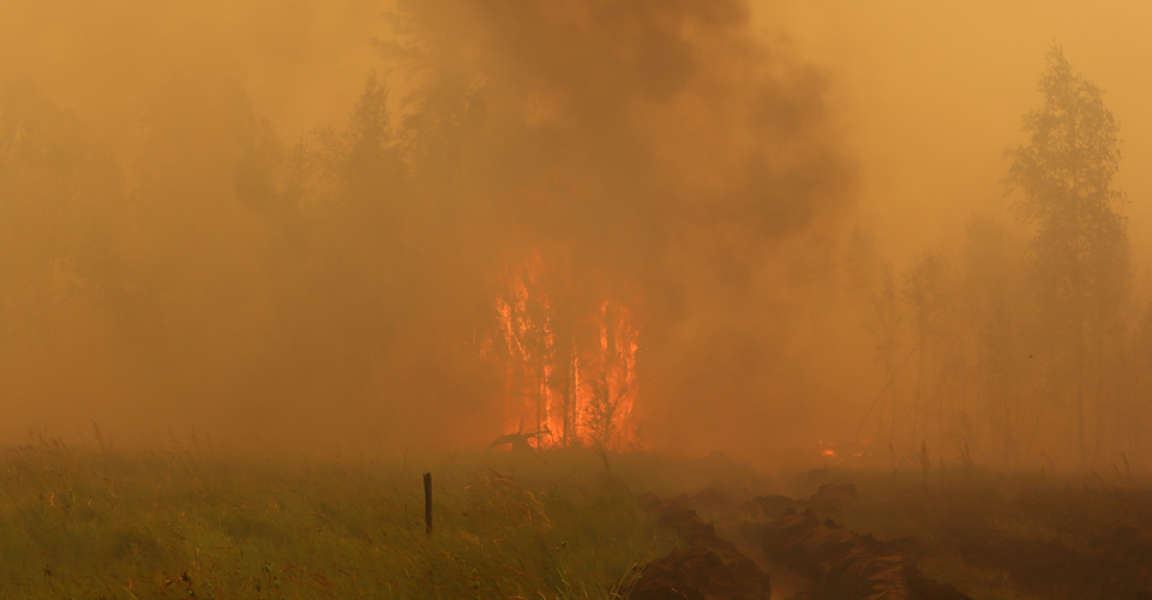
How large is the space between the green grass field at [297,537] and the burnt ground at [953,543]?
7.10 ft

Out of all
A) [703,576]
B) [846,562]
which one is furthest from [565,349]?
[703,576]

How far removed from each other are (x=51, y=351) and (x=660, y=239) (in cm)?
2882

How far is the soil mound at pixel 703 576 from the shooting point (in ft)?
20.9

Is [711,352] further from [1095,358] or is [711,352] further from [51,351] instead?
[51,351]

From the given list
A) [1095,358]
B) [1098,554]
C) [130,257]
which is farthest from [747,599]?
[130,257]

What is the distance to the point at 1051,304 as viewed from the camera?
24812 millimetres

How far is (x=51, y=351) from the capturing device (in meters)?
30.4

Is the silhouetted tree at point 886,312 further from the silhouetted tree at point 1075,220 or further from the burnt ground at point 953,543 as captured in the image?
the burnt ground at point 953,543

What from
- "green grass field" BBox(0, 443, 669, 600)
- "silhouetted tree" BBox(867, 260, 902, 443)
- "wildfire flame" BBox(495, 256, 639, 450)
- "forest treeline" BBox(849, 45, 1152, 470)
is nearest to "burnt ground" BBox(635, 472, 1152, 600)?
"green grass field" BBox(0, 443, 669, 600)

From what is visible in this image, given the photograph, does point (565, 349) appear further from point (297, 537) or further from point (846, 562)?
point (297, 537)

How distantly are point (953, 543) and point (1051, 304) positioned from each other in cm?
1995

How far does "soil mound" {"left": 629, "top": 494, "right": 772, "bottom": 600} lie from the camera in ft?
20.9

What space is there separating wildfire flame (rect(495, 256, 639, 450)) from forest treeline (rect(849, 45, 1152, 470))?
11.5 m

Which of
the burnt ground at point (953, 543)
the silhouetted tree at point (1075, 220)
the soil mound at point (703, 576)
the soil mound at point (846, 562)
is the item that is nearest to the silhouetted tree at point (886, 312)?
the silhouetted tree at point (1075, 220)
